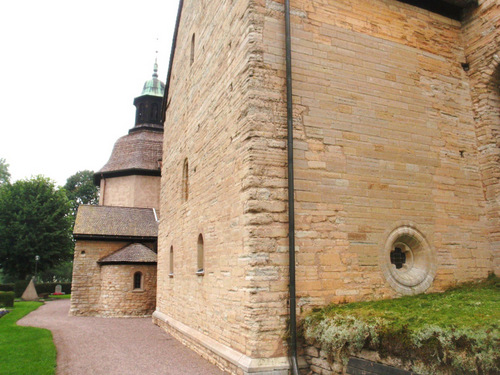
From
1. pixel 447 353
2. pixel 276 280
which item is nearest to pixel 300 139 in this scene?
pixel 276 280

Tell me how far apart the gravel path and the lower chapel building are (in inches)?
21.0

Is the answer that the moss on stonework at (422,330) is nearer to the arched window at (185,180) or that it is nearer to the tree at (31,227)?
the arched window at (185,180)

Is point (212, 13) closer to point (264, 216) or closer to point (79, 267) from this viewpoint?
point (264, 216)

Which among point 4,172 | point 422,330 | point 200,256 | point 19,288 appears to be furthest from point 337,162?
point 4,172

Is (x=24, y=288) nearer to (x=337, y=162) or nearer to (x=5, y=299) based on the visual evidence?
(x=5, y=299)

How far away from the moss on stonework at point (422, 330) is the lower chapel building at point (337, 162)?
0.64 m

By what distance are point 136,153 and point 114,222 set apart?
7.27 meters

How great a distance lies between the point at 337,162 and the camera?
741 centimetres

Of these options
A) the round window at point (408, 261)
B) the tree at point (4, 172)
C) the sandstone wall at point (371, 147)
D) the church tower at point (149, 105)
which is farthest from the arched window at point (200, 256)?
the tree at point (4, 172)

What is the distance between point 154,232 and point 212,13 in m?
14.3

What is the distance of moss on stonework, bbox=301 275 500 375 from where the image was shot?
13.7 feet

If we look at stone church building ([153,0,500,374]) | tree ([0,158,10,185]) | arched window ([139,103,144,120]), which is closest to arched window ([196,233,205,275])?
stone church building ([153,0,500,374])

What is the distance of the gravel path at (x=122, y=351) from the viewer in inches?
311

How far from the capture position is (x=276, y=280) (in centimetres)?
648
